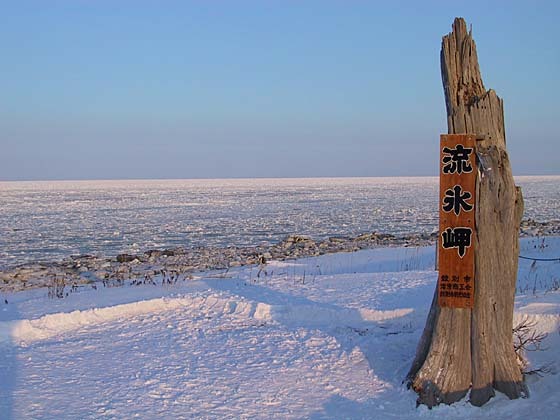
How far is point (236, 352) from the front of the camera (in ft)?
23.6

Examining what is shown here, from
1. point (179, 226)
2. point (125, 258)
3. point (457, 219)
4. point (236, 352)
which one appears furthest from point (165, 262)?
point (457, 219)

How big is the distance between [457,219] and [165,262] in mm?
13219

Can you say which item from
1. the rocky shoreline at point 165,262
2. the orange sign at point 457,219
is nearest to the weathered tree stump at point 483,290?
the orange sign at point 457,219

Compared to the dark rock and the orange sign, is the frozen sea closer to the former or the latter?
the dark rock

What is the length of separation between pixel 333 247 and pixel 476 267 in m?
15.2

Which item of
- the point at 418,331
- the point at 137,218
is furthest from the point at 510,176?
the point at 137,218

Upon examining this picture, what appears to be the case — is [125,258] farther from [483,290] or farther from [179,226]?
[483,290]

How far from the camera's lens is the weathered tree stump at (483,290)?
5.91 metres

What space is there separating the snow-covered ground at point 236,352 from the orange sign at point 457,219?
108 cm

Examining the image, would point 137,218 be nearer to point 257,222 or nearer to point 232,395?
point 257,222

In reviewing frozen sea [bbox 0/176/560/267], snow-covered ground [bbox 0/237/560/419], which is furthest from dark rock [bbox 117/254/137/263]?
snow-covered ground [bbox 0/237/560/419]

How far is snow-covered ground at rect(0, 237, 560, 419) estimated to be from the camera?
5.85 metres

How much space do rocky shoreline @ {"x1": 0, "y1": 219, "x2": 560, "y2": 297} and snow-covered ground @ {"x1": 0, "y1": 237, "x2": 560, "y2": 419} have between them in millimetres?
2649

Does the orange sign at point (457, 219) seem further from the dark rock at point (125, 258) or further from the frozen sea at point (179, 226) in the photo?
the frozen sea at point (179, 226)
